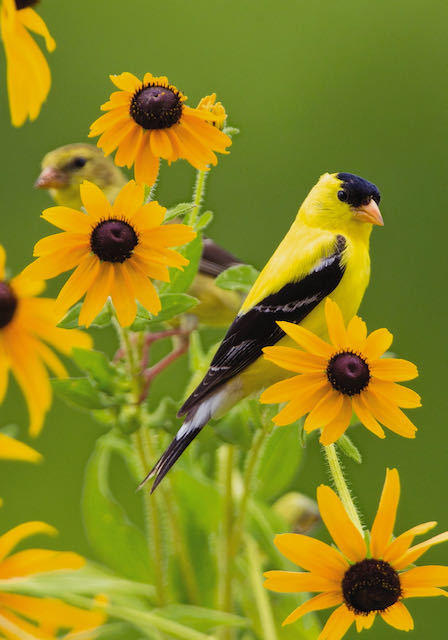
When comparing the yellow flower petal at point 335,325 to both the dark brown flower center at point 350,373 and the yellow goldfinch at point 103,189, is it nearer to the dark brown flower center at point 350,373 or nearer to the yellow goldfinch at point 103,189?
the dark brown flower center at point 350,373

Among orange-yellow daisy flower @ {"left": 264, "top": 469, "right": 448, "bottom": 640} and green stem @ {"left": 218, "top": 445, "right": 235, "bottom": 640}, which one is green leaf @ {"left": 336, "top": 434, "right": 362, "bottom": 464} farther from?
green stem @ {"left": 218, "top": 445, "right": 235, "bottom": 640}

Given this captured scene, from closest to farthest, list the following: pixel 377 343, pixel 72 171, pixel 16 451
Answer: pixel 377 343 → pixel 16 451 → pixel 72 171

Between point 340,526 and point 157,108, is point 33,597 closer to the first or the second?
point 340,526

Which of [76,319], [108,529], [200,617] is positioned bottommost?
[108,529]

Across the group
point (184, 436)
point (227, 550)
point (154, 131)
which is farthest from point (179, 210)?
point (227, 550)

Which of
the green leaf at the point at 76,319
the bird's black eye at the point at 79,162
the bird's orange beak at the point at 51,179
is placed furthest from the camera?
the bird's black eye at the point at 79,162

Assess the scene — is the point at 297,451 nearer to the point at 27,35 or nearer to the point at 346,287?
the point at 346,287

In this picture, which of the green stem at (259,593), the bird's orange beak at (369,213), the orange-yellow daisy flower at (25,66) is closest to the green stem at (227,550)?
the green stem at (259,593)
